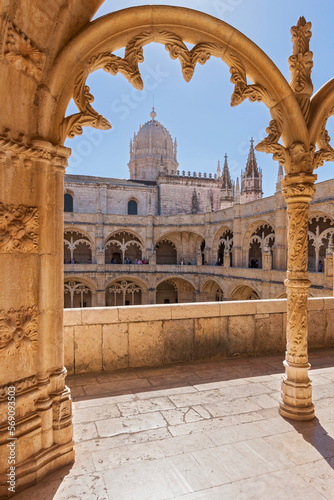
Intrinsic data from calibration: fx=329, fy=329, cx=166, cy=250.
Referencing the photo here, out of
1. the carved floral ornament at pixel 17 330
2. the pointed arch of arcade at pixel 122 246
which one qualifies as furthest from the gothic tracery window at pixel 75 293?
the carved floral ornament at pixel 17 330

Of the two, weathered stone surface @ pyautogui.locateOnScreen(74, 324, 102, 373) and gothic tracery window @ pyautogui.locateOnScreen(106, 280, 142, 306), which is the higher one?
weathered stone surface @ pyautogui.locateOnScreen(74, 324, 102, 373)

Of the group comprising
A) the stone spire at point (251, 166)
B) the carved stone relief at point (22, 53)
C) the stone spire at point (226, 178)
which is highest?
the stone spire at point (251, 166)

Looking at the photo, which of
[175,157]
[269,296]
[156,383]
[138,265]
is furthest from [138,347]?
[175,157]

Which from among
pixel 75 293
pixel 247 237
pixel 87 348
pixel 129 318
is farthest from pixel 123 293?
pixel 87 348

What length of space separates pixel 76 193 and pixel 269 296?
20.8 metres

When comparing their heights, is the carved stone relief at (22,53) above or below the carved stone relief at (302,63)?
below

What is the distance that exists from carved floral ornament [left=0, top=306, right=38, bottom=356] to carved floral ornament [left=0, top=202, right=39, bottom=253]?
447mm

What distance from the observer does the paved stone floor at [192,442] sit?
7.32 feet

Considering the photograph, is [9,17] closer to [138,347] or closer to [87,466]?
[87,466]

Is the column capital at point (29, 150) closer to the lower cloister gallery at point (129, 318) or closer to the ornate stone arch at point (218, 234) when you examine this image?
the lower cloister gallery at point (129, 318)

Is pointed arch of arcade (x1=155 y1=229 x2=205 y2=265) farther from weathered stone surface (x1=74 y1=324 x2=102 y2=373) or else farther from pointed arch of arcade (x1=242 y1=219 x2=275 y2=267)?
weathered stone surface (x1=74 y1=324 x2=102 y2=373)

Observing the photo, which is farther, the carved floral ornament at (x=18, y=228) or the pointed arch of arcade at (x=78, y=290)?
the pointed arch of arcade at (x=78, y=290)

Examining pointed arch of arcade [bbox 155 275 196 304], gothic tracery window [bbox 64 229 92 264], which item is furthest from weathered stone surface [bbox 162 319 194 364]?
gothic tracery window [bbox 64 229 92 264]

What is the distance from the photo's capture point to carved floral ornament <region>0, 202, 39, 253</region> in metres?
2.28
